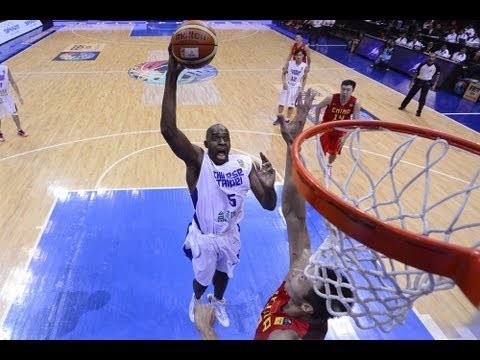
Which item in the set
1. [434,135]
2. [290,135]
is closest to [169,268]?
[290,135]

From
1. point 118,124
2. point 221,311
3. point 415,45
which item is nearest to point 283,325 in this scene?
point 221,311

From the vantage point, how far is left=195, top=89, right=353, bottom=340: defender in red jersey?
1761mm

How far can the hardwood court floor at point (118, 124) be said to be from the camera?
507 cm

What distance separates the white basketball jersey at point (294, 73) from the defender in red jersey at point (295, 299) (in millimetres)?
6128

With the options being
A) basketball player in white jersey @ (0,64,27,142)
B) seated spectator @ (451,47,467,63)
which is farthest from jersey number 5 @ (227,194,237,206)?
seated spectator @ (451,47,467,63)

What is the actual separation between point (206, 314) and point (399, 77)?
525 inches

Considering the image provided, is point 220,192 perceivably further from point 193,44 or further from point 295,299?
point 295,299

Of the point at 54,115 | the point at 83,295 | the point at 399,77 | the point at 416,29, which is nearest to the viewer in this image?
the point at 83,295

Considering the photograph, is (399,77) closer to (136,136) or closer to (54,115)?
(136,136)

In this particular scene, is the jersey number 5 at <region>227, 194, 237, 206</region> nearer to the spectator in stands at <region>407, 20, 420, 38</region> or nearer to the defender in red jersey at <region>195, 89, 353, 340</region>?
the defender in red jersey at <region>195, 89, 353, 340</region>

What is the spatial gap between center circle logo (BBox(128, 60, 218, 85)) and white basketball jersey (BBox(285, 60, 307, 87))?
14.2ft

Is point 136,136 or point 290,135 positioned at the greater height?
point 290,135

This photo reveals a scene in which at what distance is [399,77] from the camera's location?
13289 millimetres
